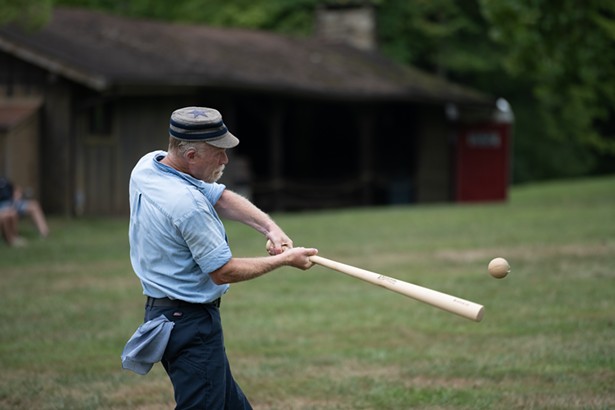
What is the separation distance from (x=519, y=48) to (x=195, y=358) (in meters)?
19.4

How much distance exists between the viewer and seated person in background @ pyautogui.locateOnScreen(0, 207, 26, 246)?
57.9ft

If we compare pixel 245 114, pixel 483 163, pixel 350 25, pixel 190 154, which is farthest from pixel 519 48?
pixel 190 154

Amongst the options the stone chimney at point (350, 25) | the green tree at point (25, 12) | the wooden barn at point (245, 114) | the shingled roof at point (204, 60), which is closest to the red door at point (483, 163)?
the wooden barn at point (245, 114)

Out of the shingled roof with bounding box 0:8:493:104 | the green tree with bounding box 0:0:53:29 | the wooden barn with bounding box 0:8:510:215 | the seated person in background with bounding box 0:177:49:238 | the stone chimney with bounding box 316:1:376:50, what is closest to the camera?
the green tree with bounding box 0:0:53:29

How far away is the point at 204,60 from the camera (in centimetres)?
2620

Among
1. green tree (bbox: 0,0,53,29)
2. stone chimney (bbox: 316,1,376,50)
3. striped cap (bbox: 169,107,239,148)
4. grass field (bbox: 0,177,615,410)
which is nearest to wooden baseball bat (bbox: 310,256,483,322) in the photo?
striped cap (bbox: 169,107,239,148)

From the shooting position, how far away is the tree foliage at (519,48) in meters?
22.3

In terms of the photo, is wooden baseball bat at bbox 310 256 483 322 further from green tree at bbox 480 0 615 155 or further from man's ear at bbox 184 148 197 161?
green tree at bbox 480 0 615 155

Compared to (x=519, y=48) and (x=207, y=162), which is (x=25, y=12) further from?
(x=207, y=162)

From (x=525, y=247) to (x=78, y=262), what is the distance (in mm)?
6520

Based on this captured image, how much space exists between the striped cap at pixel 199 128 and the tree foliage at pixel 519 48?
1665 centimetres

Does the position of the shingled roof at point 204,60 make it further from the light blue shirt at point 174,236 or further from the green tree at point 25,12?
the light blue shirt at point 174,236

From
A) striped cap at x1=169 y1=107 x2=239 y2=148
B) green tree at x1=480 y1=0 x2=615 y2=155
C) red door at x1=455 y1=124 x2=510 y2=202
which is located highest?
striped cap at x1=169 y1=107 x2=239 y2=148

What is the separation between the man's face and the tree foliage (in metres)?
16.6
